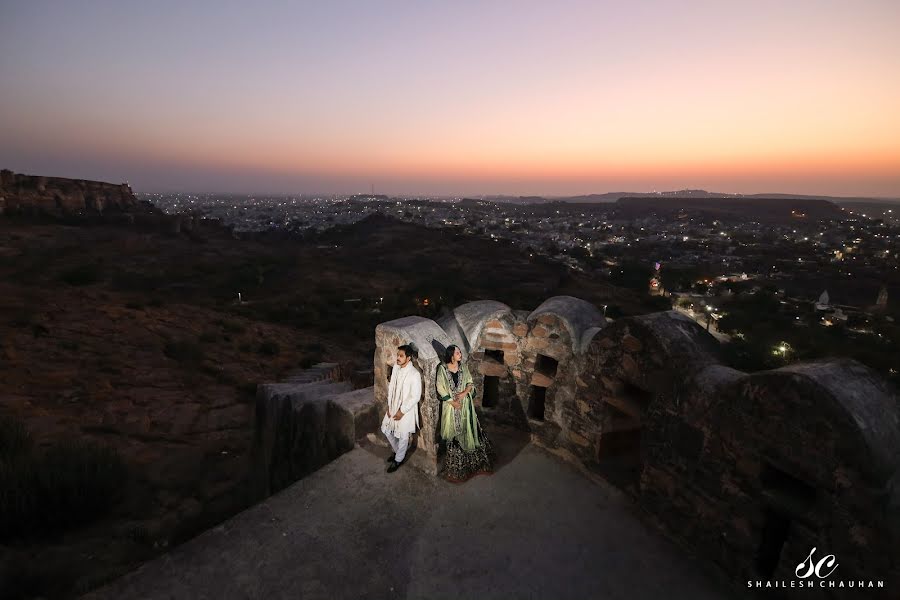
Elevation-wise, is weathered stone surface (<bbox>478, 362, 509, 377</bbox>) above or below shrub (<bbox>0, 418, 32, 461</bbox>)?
above

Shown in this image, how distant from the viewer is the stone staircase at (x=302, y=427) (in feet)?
18.7

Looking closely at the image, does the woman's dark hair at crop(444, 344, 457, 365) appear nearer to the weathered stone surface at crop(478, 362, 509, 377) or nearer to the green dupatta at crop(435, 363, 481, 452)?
the green dupatta at crop(435, 363, 481, 452)

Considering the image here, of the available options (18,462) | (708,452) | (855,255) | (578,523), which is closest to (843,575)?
(708,452)

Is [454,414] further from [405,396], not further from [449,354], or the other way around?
[449,354]

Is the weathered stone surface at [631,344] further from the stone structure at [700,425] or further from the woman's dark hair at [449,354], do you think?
the woman's dark hair at [449,354]

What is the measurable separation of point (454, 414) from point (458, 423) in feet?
0.39

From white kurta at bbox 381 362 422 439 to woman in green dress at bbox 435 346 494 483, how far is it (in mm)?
276

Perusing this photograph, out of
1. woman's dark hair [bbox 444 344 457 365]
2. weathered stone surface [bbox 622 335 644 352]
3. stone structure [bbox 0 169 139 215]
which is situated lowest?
woman's dark hair [bbox 444 344 457 365]

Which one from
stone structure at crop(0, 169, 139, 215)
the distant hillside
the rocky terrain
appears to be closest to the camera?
the rocky terrain

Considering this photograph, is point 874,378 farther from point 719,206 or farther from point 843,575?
point 719,206

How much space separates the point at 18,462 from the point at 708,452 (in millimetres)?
8478

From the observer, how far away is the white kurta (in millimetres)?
4828

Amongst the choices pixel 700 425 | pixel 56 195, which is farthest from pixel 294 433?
pixel 56 195

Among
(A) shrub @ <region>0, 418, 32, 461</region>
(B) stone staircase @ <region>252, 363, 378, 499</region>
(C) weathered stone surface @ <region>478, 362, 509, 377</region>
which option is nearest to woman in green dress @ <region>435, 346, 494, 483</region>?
(C) weathered stone surface @ <region>478, 362, 509, 377</region>
